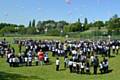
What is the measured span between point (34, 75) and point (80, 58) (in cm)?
599

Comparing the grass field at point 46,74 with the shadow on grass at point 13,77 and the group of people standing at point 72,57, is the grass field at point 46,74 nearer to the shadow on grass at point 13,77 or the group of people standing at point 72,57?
the shadow on grass at point 13,77

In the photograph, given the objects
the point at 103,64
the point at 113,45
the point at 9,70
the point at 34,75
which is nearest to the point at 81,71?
the point at 103,64

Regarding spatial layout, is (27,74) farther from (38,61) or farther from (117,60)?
(117,60)

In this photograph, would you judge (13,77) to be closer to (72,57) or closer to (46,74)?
(46,74)

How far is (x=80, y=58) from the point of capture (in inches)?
1560

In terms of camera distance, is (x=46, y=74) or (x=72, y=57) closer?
(x=46, y=74)

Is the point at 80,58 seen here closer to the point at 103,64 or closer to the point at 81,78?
the point at 103,64

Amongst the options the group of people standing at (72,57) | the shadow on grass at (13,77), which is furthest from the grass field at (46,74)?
the group of people standing at (72,57)

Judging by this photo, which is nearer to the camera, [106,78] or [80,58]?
[106,78]

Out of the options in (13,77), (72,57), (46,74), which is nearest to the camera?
(13,77)

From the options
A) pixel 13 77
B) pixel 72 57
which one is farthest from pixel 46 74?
pixel 72 57

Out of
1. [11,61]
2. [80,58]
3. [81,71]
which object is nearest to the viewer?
[81,71]

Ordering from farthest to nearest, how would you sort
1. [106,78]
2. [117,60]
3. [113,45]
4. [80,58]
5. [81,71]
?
1. [113,45]
2. [117,60]
3. [80,58]
4. [81,71]
5. [106,78]

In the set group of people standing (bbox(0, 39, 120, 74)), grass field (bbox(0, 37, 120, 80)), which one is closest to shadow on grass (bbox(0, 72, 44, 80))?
grass field (bbox(0, 37, 120, 80))
